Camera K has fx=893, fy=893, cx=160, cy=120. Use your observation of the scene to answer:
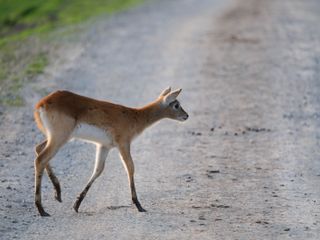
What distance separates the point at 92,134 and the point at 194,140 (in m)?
3.84

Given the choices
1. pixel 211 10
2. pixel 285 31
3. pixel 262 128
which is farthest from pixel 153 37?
pixel 262 128

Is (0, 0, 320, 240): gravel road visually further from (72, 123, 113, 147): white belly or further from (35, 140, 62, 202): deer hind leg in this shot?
(72, 123, 113, 147): white belly

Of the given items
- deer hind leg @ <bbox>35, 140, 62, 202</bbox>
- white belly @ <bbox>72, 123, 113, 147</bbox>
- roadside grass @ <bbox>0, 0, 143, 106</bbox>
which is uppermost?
roadside grass @ <bbox>0, 0, 143, 106</bbox>

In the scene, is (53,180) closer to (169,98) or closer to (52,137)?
(52,137)

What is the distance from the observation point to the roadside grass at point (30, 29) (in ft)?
58.2

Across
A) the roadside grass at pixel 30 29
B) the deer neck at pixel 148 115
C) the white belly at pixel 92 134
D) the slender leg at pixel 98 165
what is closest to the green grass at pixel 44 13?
the roadside grass at pixel 30 29

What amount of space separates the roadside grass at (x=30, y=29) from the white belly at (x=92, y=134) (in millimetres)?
5535

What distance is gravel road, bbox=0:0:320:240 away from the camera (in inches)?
382

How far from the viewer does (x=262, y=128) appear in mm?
14586

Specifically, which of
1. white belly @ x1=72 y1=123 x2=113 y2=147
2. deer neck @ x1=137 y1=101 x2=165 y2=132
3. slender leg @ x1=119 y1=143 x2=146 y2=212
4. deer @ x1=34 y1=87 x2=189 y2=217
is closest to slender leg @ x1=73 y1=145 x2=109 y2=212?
deer @ x1=34 y1=87 x2=189 y2=217

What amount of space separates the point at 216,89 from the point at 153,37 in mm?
6072

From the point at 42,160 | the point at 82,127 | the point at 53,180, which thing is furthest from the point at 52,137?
the point at 53,180

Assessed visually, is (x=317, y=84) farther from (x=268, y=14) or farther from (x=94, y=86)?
(x=268, y=14)

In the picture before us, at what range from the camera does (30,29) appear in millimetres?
26266
